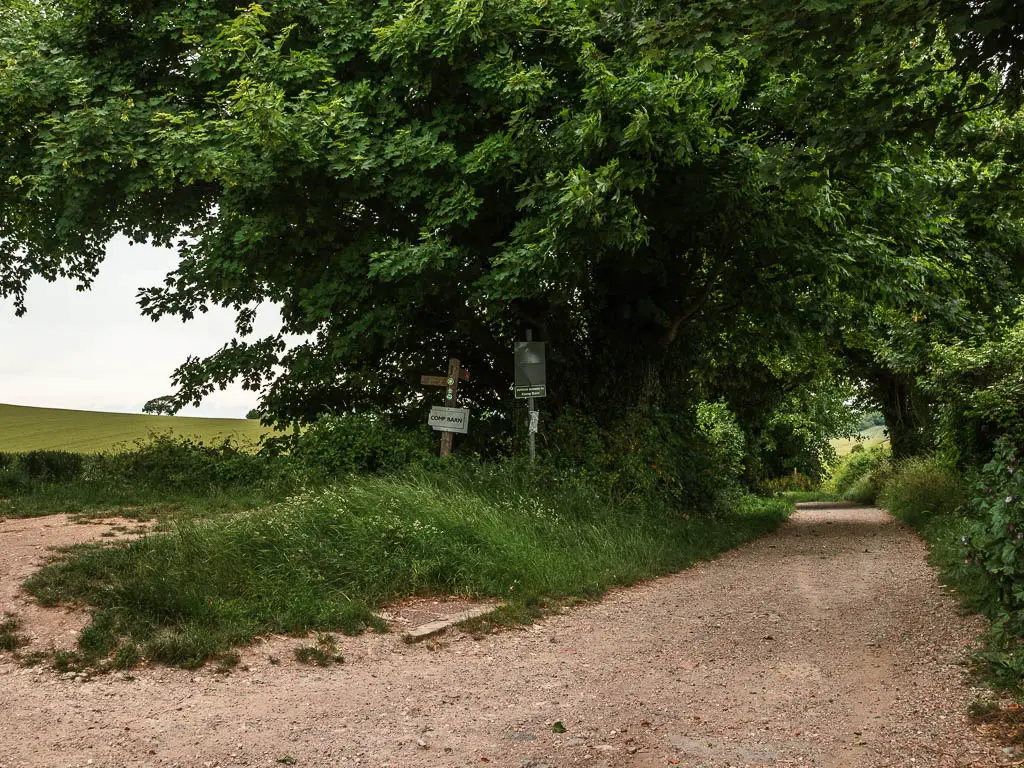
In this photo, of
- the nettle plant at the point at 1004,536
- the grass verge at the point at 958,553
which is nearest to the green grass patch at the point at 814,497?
the grass verge at the point at 958,553

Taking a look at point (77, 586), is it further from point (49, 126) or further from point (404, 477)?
point (49, 126)

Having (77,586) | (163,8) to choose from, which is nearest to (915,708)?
(77,586)

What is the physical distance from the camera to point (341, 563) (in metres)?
8.62

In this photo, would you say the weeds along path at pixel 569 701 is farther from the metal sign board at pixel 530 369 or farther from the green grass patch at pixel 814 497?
the green grass patch at pixel 814 497

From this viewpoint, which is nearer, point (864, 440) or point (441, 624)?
point (441, 624)

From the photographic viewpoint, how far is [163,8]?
15828 mm

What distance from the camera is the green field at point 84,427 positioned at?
30594mm

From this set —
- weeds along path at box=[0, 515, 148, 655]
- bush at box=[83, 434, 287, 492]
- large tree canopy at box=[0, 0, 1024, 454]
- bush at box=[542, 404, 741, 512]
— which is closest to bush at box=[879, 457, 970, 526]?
large tree canopy at box=[0, 0, 1024, 454]

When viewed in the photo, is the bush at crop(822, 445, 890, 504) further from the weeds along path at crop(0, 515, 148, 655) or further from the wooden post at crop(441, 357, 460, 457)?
the weeds along path at crop(0, 515, 148, 655)

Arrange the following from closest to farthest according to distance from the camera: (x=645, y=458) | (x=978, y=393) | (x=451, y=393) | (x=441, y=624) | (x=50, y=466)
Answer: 1. (x=441, y=624)
2. (x=978, y=393)
3. (x=451, y=393)
4. (x=645, y=458)
5. (x=50, y=466)

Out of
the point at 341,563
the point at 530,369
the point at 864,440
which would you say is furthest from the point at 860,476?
the point at 341,563

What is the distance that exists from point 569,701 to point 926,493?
15.9 meters

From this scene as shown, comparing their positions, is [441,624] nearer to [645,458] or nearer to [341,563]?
[341,563]

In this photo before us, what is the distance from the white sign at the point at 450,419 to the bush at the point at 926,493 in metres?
8.36
